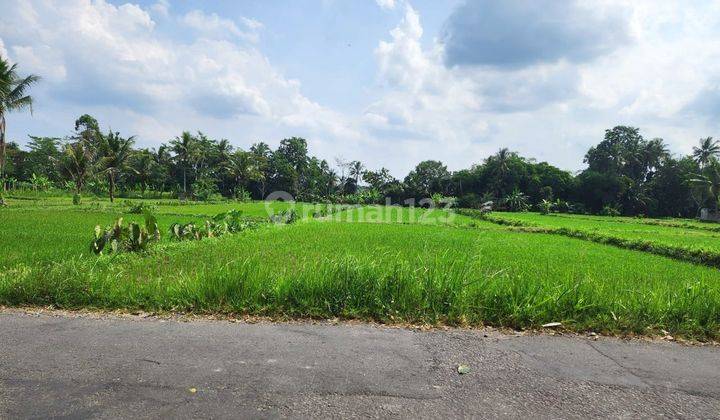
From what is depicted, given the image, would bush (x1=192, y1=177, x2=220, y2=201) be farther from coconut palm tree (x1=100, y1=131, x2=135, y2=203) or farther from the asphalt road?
the asphalt road

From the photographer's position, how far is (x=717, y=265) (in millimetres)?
10680

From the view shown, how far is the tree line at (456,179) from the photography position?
140ft

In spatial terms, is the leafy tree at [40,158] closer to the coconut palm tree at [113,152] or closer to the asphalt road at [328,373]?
the coconut palm tree at [113,152]

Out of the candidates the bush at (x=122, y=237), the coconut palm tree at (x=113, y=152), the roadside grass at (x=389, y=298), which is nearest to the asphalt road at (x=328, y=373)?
the roadside grass at (x=389, y=298)

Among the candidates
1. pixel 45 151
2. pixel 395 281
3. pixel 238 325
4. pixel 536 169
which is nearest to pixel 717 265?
pixel 395 281

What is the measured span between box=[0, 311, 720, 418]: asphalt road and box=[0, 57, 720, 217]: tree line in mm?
39641

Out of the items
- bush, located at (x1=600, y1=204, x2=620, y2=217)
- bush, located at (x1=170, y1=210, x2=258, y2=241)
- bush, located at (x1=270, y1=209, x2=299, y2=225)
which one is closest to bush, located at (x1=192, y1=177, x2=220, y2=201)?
bush, located at (x1=270, y1=209, x2=299, y2=225)

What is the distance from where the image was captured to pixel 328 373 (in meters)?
2.77

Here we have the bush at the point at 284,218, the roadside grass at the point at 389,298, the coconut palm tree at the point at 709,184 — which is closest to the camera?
the roadside grass at the point at 389,298

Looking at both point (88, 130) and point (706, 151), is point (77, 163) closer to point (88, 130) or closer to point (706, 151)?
point (88, 130)

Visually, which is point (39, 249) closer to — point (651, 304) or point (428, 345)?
point (428, 345)

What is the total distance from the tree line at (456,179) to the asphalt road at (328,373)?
130ft

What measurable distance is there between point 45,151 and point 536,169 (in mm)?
55386

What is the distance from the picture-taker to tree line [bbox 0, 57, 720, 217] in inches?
1678
